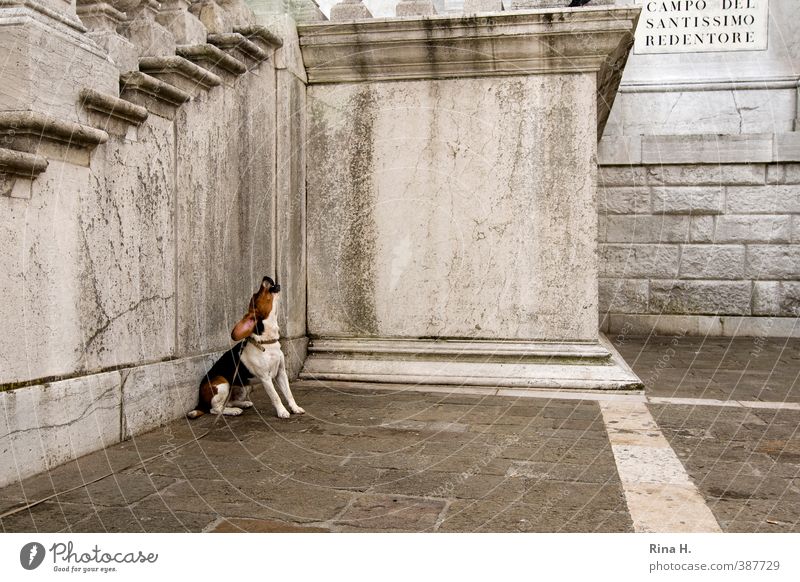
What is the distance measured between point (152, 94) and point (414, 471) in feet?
8.40

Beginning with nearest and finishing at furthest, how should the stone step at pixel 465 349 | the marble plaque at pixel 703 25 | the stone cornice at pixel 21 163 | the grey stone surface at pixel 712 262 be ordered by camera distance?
the stone cornice at pixel 21 163
the stone step at pixel 465 349
the grey stone surface at pixel 712 262
the marble plaque at pixel 703 25

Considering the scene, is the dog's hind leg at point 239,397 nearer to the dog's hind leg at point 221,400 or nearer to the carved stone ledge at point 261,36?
the dog's hind leg at point 221,400

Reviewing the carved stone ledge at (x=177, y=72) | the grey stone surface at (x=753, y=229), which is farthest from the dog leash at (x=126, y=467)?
the grey stone surface at (x=753, y=229)

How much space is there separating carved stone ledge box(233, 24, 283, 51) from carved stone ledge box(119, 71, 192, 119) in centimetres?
121

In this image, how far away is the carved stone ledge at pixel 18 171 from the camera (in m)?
3.22

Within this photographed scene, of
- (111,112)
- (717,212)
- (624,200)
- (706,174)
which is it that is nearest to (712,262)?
(717,212)

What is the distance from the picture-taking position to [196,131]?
486 cm

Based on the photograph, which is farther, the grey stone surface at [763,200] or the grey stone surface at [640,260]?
the grey stone surface at [640,260]

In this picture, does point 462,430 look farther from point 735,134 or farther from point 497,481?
point 735,134

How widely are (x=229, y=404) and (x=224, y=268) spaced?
96 cm

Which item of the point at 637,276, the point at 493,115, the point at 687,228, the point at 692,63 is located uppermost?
the point at 692,63

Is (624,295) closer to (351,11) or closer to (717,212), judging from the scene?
(717,212)

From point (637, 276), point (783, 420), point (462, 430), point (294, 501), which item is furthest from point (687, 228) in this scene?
point (294, 501)

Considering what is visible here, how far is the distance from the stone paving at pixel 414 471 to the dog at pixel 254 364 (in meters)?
0.14
